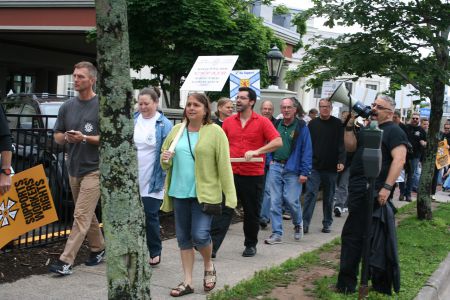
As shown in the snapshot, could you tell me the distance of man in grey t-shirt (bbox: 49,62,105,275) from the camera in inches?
210

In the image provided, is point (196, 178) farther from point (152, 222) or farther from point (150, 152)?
point (152, 222)

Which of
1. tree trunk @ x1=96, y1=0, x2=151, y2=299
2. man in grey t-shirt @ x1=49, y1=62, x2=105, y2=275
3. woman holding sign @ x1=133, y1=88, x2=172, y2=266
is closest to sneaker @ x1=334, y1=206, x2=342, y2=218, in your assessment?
woman holding sign @ x1=133, y1=88, x2=172, y2=266

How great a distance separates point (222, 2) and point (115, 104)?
13422 mm

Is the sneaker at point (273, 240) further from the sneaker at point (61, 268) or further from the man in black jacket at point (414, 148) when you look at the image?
the man in black jacket at point (414, 148)

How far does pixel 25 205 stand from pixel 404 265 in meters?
4.35

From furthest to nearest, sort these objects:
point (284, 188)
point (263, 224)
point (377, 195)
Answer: point (263, 224) → point (284, 188) → point (377, 195)

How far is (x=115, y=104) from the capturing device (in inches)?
130

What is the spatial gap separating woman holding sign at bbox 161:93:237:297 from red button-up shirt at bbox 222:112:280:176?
1528 millimetres

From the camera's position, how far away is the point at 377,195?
5164 millimetres

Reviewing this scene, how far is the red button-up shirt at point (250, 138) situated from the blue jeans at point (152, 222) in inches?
47.3

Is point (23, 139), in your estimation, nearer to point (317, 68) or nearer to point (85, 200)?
point (85, 200)

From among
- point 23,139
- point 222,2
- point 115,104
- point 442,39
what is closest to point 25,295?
point 23,139

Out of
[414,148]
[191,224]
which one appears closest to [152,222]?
[191,224]

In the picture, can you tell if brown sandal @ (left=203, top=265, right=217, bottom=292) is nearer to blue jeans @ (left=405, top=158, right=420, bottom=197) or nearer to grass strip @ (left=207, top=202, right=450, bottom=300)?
grass strip @ (left=207, top=202, right=450, bottom=300)
